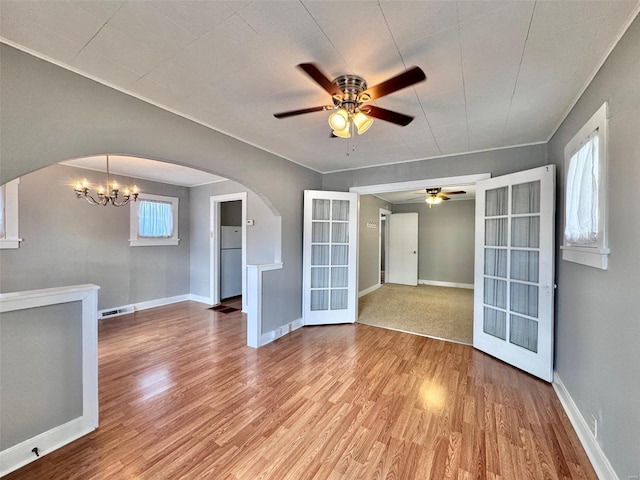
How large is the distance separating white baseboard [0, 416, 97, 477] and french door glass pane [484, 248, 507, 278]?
396cm

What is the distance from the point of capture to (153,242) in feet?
16.4

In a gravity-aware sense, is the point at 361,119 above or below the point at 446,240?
above

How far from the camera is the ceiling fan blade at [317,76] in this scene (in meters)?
1.34

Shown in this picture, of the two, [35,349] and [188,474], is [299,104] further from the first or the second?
[188,474]

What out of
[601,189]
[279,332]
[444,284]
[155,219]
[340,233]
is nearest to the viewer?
[601,189]

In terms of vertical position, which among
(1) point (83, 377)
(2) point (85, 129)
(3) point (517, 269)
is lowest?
(1) point (83, 377)

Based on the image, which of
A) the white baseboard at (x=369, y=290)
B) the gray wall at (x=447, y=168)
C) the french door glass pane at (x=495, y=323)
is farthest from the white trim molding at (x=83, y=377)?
the white baseboard at (x=369, y=290)

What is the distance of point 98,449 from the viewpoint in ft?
5.49

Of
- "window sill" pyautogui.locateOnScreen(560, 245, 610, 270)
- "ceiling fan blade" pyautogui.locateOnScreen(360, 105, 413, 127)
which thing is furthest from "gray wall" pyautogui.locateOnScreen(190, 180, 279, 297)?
"window sill" pyautogui.locateOnScreen(560, 245, 610, 270)

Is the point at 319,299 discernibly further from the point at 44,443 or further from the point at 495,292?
the point at 44,443

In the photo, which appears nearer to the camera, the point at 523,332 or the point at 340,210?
the point at 523,332

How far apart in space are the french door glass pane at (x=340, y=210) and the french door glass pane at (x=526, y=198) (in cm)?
214

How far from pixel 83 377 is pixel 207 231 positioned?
3770 millimetres

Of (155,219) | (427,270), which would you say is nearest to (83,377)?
(155,219)
